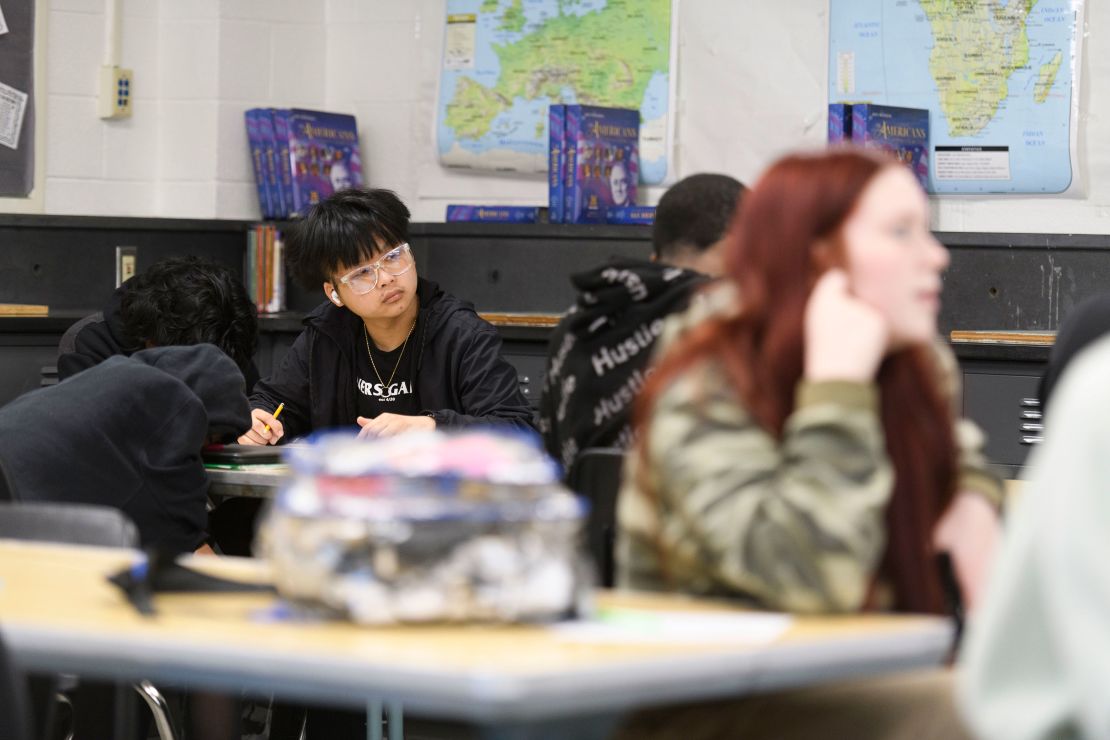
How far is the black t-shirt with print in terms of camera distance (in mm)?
3676

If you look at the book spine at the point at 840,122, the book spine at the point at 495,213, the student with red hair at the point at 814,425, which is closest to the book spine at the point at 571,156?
the book spine at the point at 495,213

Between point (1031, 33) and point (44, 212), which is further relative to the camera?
point (44, 212)

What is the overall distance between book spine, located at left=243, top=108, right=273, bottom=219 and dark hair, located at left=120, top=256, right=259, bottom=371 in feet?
Result: 6.61

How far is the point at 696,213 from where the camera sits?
2.67 m

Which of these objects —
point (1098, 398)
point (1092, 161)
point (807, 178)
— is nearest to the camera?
point (1098, 398)

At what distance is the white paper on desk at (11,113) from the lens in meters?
5.30

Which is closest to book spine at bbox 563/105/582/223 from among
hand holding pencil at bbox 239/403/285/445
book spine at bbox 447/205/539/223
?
book spine at bbox 447/205/539/223

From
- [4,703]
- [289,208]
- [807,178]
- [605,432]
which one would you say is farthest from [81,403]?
[289,208]

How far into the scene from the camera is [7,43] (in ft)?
17.3

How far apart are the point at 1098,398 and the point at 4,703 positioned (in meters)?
0.99

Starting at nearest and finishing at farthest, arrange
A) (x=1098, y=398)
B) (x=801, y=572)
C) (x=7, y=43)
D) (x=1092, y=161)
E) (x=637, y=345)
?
(x=1098, y=398), (x=801, y=572), (x=637, y=345), (x=1092, y=161), (x=7, y=43)

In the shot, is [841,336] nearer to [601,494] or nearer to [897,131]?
[601,494]

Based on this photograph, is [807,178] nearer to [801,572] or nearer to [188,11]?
[801,572]

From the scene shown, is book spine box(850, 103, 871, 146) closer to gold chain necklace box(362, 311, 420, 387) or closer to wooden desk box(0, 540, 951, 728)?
gold chain necklace box(362, 311, 420, 387)
